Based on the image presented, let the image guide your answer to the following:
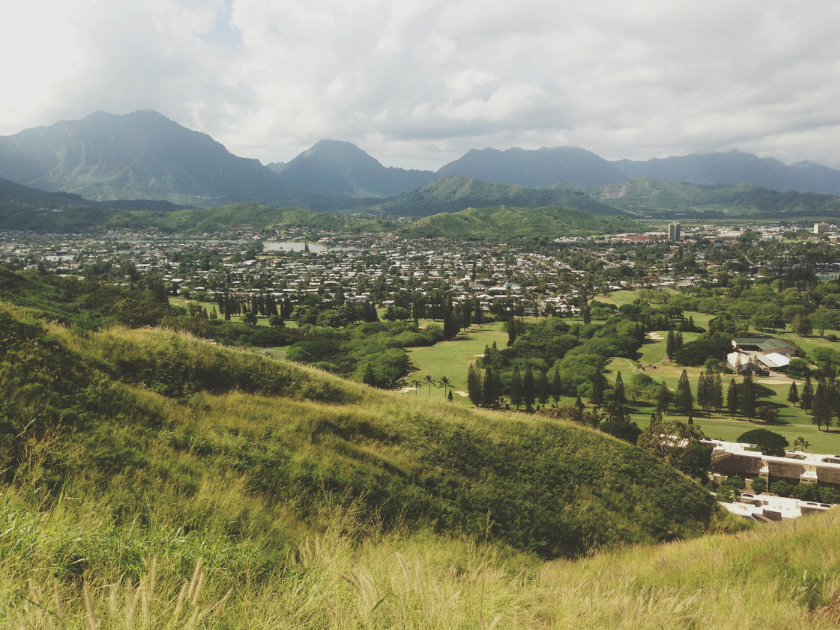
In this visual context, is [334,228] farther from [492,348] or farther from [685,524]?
[685,524]

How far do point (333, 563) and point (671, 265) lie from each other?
134 metres

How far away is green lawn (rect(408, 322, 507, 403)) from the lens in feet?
131

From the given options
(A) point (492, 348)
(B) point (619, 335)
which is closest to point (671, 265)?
(B) point (619, 335)

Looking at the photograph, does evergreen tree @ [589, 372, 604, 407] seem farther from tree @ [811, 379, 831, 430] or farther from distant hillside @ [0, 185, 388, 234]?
distant hillside @ [0, 185, 388, 234]

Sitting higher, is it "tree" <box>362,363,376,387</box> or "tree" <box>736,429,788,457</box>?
"tree" <box>362,363,376,387</box>

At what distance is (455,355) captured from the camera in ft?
156

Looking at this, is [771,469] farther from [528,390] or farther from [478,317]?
[478,317]

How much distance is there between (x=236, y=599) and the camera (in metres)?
2.97

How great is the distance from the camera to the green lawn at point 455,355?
3984 cm

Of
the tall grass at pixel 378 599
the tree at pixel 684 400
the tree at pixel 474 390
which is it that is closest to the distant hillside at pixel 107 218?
the tree at pixel 474 390

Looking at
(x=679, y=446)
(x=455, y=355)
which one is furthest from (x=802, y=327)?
(x=679, y=446)

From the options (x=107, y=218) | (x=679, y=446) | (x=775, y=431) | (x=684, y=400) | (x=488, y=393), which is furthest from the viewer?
(x=107, y=218)

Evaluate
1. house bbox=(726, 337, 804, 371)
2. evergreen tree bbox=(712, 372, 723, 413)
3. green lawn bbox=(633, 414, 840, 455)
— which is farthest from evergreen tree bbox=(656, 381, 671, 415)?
house bbox=(726, 337, 804, 371)

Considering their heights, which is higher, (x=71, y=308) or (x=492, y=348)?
(x=71, y=308)
